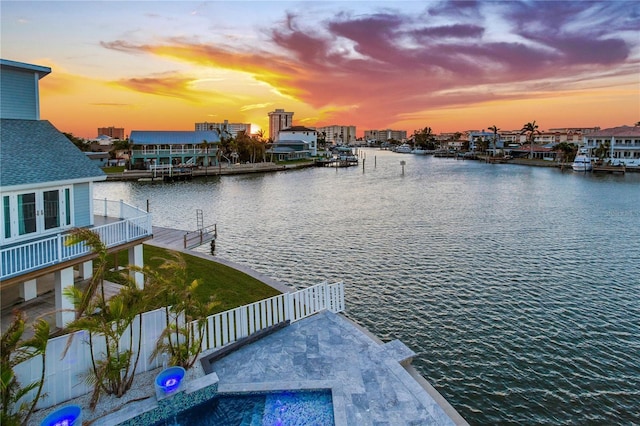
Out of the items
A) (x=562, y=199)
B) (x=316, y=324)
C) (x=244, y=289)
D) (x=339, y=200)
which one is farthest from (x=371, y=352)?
(x=562, y=199)

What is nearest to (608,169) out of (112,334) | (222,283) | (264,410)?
(222,283)

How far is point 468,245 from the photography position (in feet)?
88.4

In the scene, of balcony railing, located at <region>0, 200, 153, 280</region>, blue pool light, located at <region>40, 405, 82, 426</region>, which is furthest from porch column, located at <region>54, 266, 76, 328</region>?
blue pool light, located at <region>40, 405, 82, 426</region>

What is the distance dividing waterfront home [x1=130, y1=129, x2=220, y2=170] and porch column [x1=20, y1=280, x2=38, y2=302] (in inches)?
2552

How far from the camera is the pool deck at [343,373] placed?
8172 mm

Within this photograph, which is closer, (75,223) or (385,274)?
(75,223)

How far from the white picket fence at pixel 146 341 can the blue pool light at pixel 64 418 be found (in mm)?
1317

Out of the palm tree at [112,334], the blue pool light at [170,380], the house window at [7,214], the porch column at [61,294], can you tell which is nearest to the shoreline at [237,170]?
the house window at [7,214]

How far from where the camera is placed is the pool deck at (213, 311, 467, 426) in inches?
322

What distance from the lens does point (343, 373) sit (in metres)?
9.54

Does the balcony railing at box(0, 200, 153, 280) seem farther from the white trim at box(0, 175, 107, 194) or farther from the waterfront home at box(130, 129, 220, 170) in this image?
the waterfront home at box(130, 129, 220, 170)

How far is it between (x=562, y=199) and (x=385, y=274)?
38.0 meters

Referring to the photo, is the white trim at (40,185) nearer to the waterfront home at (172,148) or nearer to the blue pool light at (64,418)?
the blue pool light at (64,418)

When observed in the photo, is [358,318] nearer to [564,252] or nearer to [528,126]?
[564,252]
